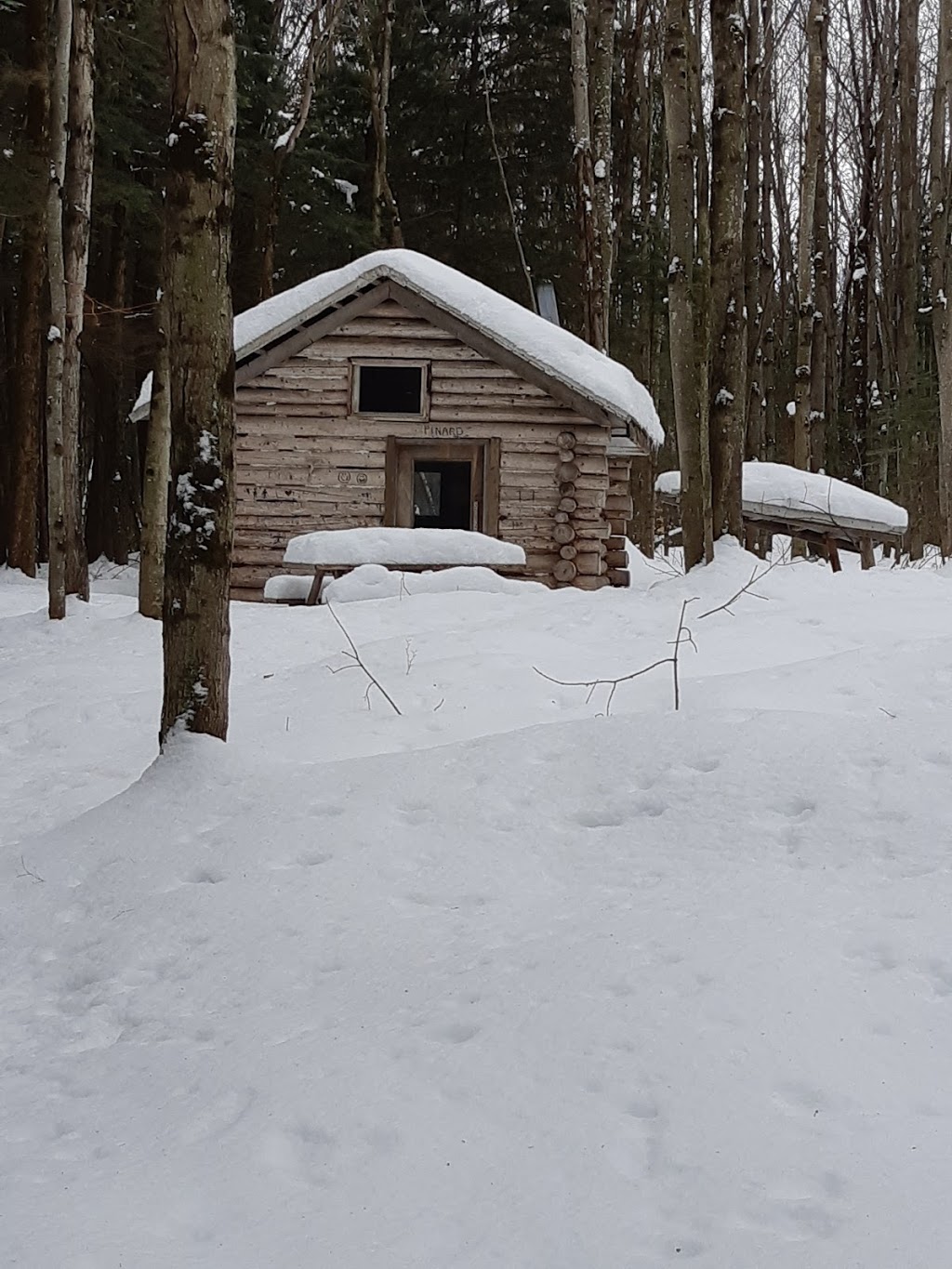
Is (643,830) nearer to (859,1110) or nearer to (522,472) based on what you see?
(859,1110)

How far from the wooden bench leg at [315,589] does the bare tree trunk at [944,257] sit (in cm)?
812

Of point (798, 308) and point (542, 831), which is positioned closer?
point (542, 831)

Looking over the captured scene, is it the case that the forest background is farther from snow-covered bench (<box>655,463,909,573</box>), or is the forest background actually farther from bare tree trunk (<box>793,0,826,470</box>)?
snow-covered bench (<box>655,463,909,573</box>)

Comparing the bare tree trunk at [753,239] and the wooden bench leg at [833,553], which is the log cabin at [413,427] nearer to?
the wooden bench leg at [833,553]

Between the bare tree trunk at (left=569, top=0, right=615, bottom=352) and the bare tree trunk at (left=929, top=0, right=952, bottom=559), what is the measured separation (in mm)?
5394

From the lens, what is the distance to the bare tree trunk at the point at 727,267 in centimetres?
892

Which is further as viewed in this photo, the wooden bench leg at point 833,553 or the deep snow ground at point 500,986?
the wooden bench leg at point 833,553

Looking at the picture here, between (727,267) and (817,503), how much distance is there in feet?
16.8

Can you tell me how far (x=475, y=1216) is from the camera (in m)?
2.10

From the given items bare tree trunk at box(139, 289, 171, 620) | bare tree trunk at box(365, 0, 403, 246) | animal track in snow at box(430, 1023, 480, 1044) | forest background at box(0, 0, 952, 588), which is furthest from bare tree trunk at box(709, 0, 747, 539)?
bare tree trunk at box(365, 0, 403, 246)

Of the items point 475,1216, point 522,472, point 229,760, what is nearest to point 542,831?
point 229,760

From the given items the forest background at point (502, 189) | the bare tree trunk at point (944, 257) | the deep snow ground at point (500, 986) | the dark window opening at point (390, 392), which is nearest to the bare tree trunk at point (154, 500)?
the forest background at point (502, 189)

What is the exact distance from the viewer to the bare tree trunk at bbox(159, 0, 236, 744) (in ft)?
14.0

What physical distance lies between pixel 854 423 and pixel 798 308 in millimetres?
9347
